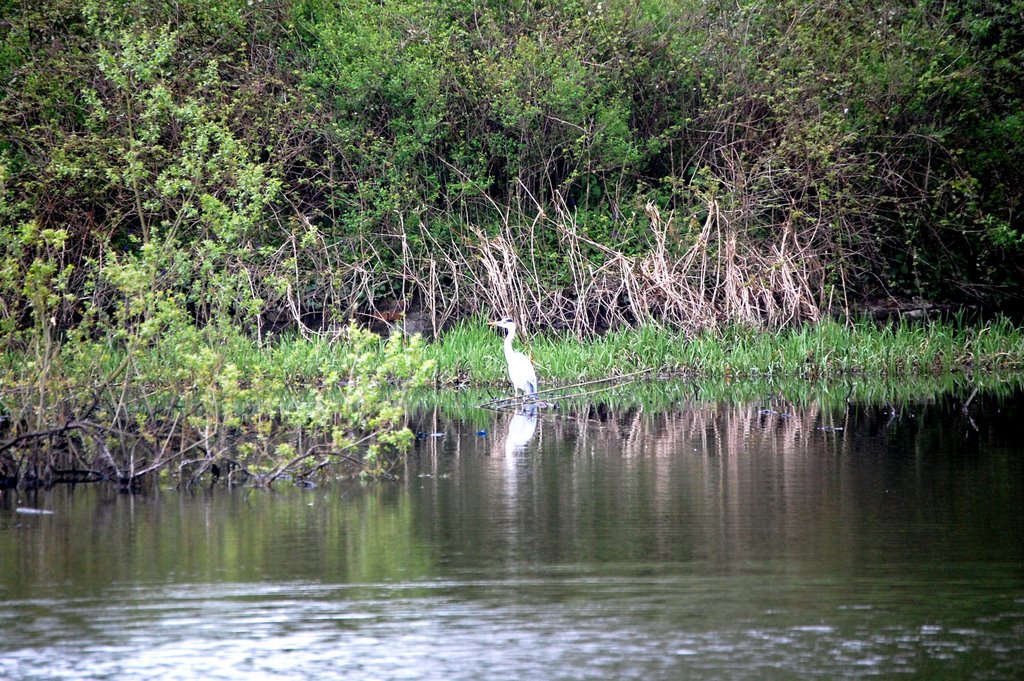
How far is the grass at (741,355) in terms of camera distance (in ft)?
62.4

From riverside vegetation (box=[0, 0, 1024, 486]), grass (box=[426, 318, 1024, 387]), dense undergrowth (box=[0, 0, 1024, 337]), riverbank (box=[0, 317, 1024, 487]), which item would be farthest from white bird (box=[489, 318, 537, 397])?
dense undergrowth (box=[0, 0, 1024, 337])

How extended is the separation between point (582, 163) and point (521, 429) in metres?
9.85

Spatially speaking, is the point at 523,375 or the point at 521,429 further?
the point at 523,375

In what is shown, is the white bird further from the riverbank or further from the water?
the water

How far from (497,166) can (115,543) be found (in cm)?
1682

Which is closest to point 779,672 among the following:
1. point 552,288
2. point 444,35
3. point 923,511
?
point 923,511

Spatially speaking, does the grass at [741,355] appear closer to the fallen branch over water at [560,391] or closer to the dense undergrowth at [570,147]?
the fallen branch over water at [560,391]

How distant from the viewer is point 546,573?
7051mm

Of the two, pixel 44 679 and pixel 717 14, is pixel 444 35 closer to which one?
pixel 717 14

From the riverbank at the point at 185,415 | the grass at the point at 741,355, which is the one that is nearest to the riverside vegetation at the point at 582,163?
the grass at the point at 741,355

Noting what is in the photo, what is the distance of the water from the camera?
5.62 metres

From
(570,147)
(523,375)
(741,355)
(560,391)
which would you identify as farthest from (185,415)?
(570,147)

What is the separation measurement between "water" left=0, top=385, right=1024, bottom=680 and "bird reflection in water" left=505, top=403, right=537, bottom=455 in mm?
870

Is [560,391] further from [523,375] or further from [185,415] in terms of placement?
[185,415]
